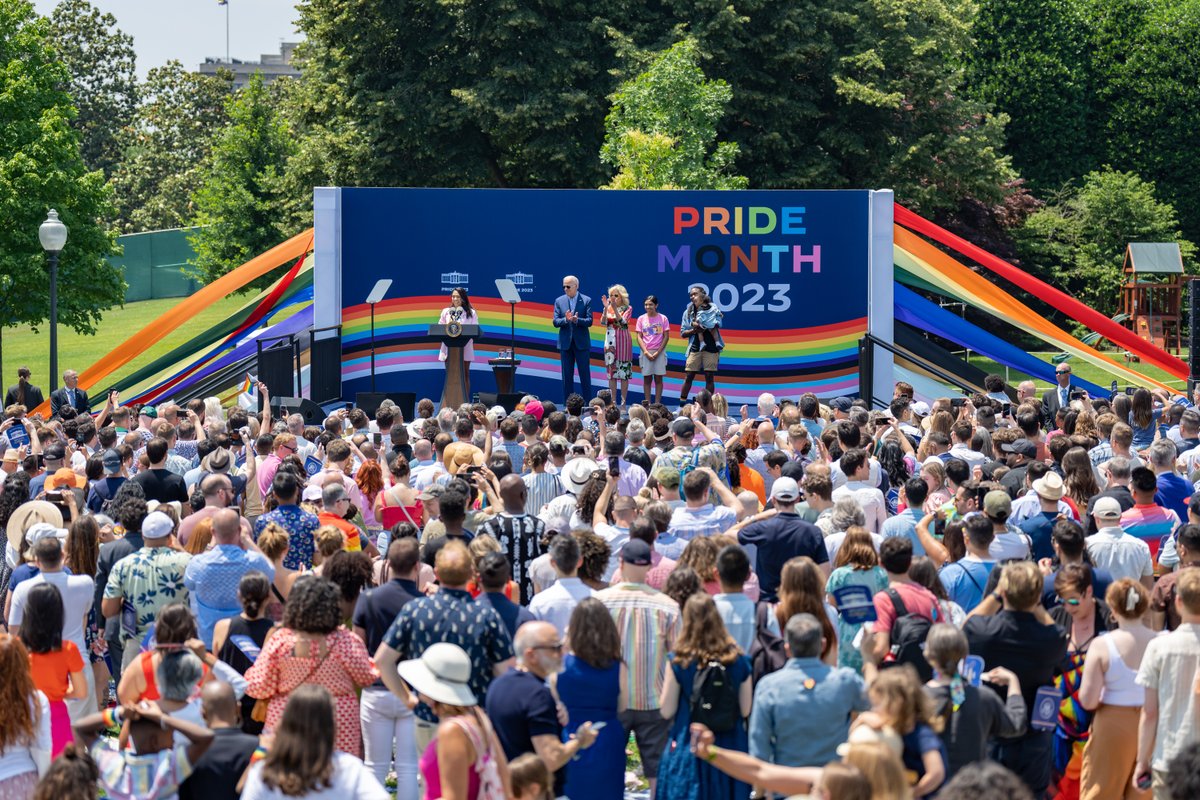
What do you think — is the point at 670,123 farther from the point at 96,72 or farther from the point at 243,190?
the point at 96,72

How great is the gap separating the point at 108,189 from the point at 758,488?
68.4 ft

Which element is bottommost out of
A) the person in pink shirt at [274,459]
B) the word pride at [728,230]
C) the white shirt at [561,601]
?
the white shirt at [561,601]

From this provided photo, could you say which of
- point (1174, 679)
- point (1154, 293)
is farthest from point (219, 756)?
point (1154, 293)

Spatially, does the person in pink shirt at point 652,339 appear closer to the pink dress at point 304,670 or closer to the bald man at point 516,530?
the bald man at point 516,530

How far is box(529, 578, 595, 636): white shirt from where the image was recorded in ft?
22.8

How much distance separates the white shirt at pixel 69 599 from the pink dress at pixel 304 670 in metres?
1.53

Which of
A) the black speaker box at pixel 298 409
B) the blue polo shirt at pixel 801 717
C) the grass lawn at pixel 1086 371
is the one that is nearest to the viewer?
the blue polo shirt at pixel 801 717

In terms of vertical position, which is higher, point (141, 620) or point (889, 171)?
point (889, 171)

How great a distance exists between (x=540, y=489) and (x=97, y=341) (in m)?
37.1

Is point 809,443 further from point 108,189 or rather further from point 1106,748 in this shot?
point 108,189

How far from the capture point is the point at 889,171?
32719 mm

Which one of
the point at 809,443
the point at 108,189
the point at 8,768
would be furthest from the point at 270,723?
the point at 108,189

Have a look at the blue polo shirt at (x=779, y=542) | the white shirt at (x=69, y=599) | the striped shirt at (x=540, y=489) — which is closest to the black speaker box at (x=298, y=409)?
the striped shirt at (x=540, y=489)

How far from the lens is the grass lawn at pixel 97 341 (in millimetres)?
40406
